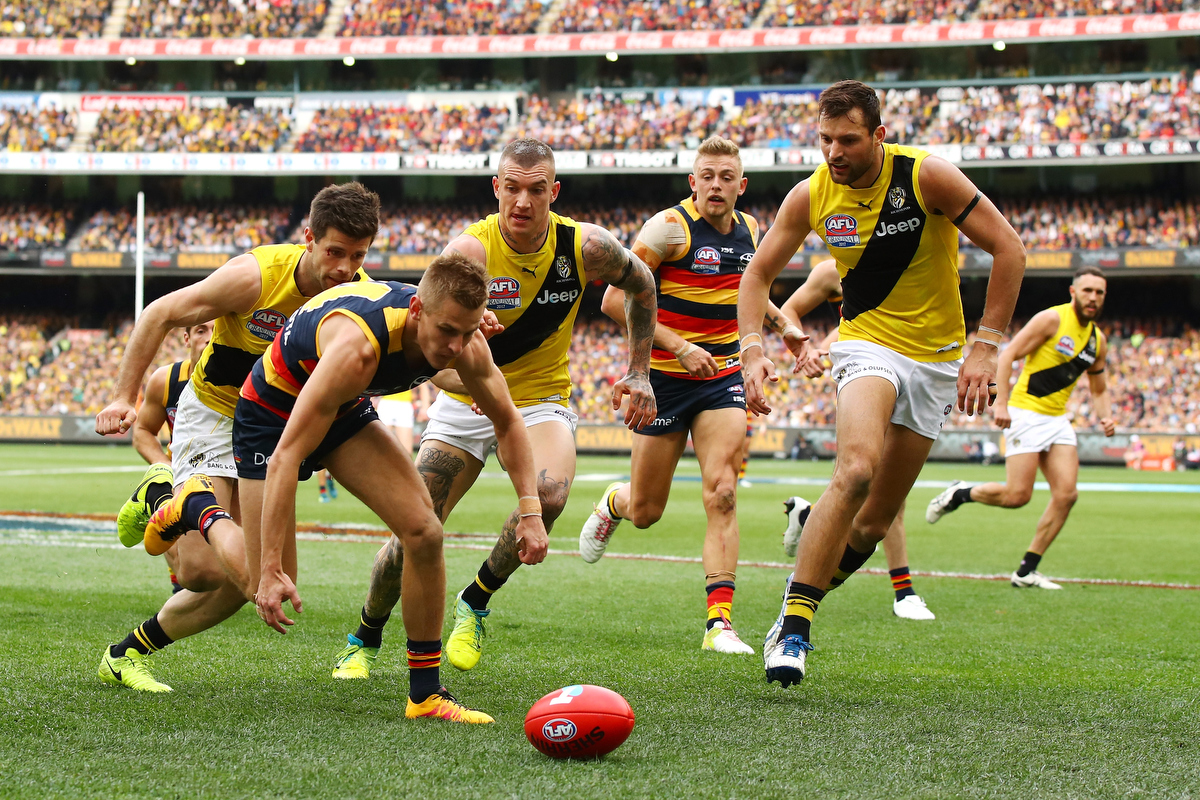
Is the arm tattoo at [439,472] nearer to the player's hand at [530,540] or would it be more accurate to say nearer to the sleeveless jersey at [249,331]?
the sleeveless jersey at [249,331]

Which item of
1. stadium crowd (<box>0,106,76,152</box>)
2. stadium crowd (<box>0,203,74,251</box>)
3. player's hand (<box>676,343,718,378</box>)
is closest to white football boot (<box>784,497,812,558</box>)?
player's hand (<box>676,343,718,378</box>)

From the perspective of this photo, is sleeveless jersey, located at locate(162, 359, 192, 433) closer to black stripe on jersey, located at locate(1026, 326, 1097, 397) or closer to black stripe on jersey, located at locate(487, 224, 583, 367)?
black stripe on jersey, located at locate(487, 224, 583, 367)

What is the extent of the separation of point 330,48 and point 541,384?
38034 mm

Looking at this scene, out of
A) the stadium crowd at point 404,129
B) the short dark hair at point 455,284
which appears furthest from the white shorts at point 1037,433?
the stadium crowd at point 404,129

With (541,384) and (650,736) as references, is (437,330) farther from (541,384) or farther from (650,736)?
(541,384)

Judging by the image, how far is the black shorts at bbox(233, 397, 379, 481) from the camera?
177 inches

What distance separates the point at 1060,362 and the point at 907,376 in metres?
5.59

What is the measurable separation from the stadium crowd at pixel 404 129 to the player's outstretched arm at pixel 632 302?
34.8 m

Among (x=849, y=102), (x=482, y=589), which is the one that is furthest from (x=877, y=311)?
(x=482, y=589)

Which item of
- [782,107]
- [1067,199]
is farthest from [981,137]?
[782,107]

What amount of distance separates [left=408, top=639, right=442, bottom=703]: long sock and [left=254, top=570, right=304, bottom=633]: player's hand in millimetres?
690

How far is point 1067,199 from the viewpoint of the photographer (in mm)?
37375

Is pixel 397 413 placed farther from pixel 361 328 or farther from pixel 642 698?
pixel 361 328

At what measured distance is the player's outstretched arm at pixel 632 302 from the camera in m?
5.71
